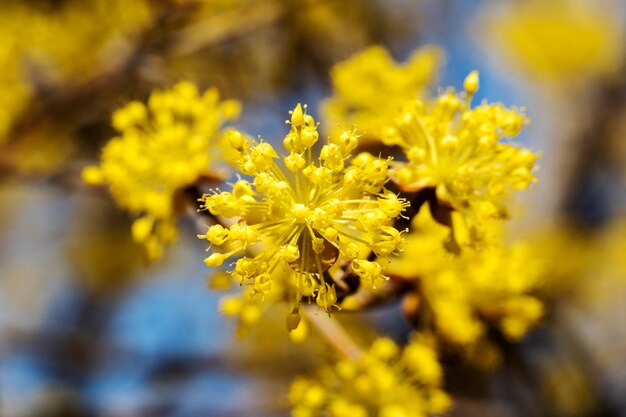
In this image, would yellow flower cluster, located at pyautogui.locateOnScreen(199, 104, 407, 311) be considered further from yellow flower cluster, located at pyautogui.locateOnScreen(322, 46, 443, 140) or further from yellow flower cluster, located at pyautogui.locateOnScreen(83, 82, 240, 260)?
yellow flower cluster, located at pyautogui.locateOnScreen(322, 46, 443, 140)

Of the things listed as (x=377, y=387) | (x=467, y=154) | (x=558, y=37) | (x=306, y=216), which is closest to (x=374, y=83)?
(x=467, y=154)

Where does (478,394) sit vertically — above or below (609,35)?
below

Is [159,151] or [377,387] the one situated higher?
[159,151]

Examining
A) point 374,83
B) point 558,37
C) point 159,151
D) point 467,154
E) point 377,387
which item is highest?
point 558,37

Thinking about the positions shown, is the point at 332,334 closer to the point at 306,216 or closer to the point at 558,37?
the point at 306,216

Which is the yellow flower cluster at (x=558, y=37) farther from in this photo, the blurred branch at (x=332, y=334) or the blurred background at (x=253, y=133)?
the blurred branch at (x=332, y=334)

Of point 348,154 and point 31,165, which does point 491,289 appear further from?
point 31,165

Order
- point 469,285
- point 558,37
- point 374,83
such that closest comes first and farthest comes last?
point 469,285, point 374,83, point 558,37

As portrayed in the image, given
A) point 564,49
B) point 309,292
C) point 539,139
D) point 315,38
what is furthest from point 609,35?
point 309,292
